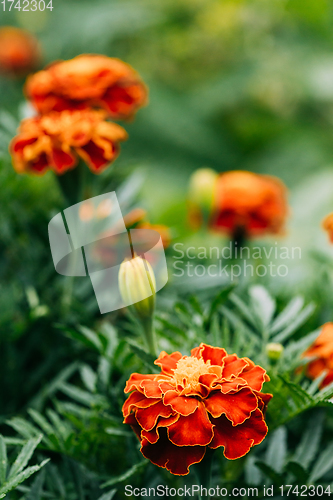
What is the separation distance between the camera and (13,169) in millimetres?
508

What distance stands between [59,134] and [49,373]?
0.22 m

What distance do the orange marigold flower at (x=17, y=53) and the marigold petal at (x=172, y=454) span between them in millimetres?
1273

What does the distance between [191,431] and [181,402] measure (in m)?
0.02

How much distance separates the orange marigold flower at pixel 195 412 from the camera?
0.79ft

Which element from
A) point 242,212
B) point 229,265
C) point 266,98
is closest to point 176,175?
point 266,98

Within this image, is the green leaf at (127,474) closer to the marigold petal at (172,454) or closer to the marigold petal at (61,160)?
the marigold petal at (172,454)

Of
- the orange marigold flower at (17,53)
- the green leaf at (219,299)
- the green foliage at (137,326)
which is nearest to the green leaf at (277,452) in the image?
the green foliage at (137,326)

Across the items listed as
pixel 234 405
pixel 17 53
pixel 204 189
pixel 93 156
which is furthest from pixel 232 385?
pixel 17 53

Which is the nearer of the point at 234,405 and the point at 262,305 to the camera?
the point at 234,405

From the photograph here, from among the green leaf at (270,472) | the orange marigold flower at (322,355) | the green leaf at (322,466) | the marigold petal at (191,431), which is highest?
the marigold petal at (191,431)

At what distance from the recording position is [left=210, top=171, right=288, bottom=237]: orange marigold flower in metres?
0.63

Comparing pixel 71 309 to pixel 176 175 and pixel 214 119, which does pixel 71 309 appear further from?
pixel 214 119

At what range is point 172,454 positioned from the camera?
0.80ft

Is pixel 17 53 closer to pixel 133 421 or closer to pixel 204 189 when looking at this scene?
pixel 204 189
